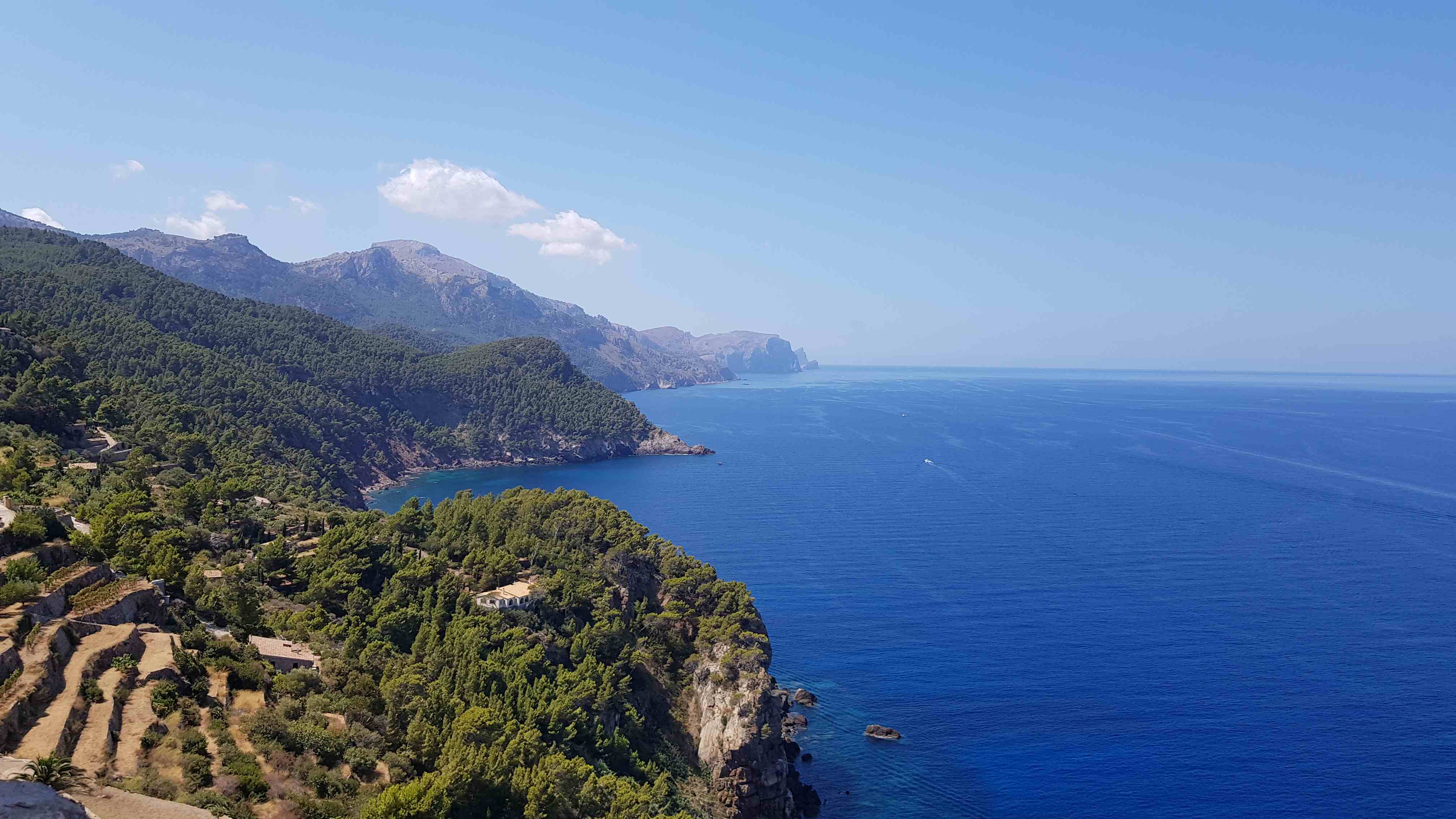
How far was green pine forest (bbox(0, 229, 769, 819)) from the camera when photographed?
30469 millimetres

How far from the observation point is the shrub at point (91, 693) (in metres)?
26.9

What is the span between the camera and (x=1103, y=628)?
73.8 meters

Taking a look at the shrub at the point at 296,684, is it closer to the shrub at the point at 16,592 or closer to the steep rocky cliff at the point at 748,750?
the shrub at the point at 16,592

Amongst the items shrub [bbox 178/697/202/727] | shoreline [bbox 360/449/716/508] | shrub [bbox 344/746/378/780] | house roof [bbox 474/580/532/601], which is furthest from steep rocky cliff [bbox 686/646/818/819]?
shoreline [bbox 360/449/716/508]

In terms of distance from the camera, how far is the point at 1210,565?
3573 inches

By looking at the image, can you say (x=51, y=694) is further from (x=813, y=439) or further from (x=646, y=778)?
(x=813, y=439)

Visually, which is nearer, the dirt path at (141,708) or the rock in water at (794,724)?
the dirt path at (141,708)

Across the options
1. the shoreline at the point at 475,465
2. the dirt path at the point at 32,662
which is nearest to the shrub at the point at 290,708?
the dirt path at the point at 32,662

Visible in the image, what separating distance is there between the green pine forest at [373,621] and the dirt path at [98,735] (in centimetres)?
124

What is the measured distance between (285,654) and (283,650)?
0.77 metres

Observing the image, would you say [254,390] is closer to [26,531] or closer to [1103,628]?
[26,531]

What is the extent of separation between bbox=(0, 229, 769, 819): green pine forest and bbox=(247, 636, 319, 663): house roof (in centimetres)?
61

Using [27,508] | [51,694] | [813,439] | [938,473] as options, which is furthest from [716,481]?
[51,694]

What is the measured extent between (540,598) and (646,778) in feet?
47.0
